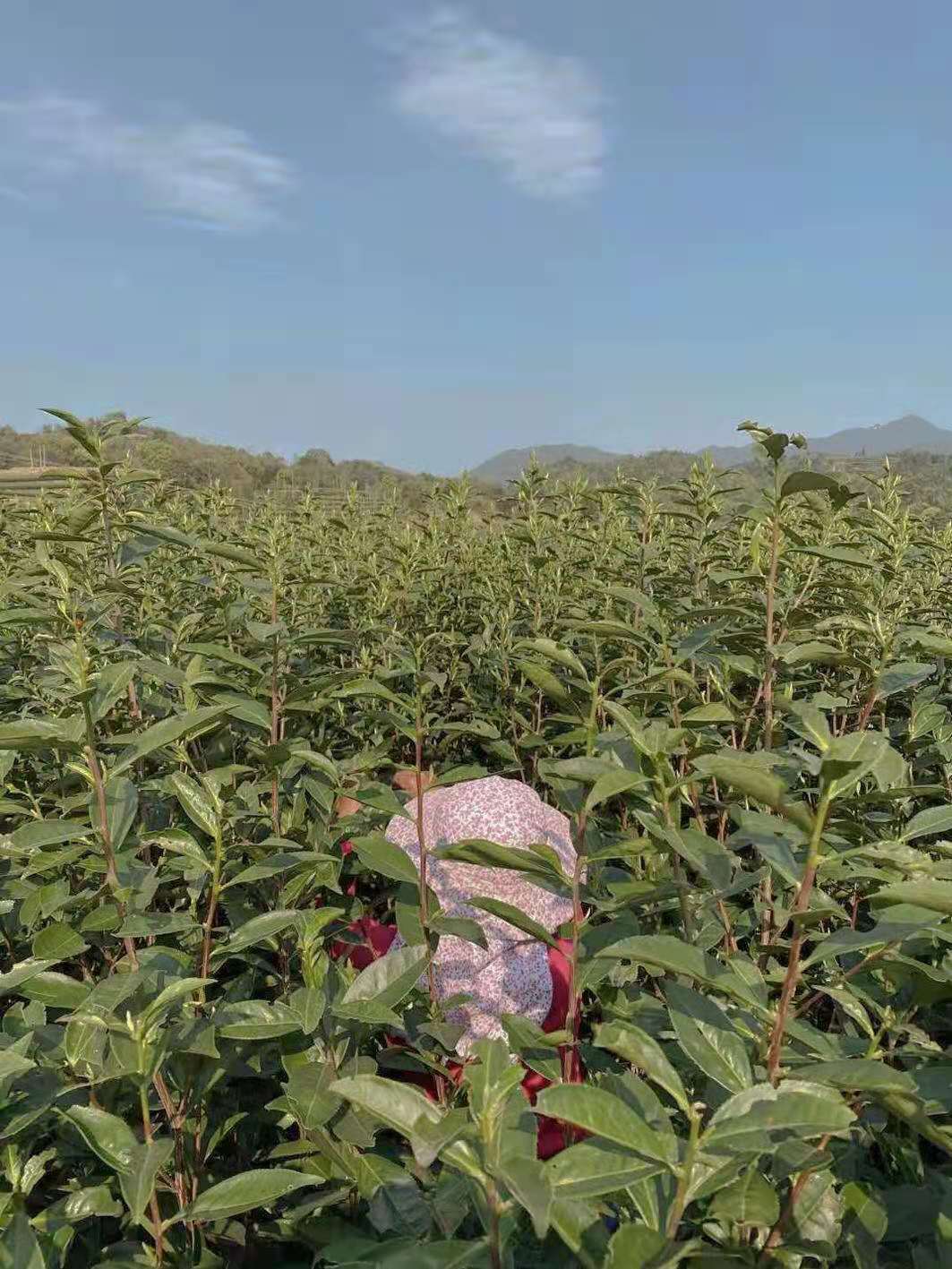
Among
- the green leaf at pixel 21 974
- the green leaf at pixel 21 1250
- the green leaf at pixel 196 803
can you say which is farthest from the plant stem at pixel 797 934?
the green leaf at pixel 21 974

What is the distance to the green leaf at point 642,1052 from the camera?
40.0 inches

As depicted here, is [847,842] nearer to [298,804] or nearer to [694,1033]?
[694,1033]

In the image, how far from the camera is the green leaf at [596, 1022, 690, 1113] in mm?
1016

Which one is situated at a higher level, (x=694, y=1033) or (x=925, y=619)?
(x=925, y=619)

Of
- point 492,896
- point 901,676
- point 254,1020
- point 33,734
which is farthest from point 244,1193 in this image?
point 901,676

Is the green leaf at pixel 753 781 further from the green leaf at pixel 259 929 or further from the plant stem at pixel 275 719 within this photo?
the plant stem at pixel 275 719

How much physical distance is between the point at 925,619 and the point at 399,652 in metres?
2.71

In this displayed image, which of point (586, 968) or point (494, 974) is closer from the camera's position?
point (586, 968)

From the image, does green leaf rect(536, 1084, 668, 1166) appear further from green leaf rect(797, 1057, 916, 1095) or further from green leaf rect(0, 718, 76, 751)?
green leaf rect(0, 718, 76, 751)

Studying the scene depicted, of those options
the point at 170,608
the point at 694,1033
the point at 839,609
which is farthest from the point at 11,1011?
the point at 839,609

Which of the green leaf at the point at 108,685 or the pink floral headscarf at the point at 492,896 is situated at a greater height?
the green leaf at the point at 108,685

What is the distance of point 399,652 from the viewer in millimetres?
2432

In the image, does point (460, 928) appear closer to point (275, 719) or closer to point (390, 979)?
point (390, 979)

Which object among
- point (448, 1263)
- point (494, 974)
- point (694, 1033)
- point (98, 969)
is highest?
point (694, 1033)
